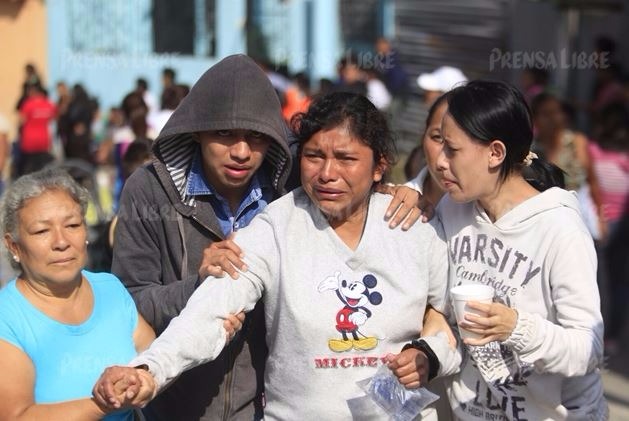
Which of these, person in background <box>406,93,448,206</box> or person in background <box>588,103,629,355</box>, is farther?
person in background <box>588,103,629,355</box>

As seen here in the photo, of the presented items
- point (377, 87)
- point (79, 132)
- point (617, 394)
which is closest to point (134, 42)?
point (79, 132)

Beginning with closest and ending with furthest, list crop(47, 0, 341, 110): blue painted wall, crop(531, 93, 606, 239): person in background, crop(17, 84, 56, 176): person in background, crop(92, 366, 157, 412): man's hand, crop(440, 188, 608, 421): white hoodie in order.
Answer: crop(92, 366, 157, 412): man's hand, crop(440, 188, 608, 421): white hoodie, crop(531, 93, 606, 239): person in background, crop(17, 84, 56, 176): person in background, crop(47, 0, 341, 110): blue painted wall

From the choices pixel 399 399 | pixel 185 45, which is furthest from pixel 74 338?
pixel 185 45

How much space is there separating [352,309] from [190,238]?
63 centimetres

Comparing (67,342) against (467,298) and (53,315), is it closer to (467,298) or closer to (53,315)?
(53,315)

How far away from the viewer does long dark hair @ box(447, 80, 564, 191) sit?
293 cm

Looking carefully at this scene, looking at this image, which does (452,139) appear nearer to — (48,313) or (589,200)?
(48,313)

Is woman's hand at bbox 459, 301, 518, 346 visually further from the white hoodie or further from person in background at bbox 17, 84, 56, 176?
person in background at bbox 17, 84, 56, 176

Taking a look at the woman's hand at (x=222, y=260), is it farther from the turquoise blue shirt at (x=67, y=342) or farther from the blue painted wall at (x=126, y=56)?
the blue painted wall at (x=126, y=56)

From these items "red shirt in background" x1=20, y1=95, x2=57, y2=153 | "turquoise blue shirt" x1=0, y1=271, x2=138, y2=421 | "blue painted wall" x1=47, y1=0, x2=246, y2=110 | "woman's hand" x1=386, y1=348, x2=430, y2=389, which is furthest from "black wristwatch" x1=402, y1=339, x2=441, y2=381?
"blue painted wall" x1=47, y1=0, x2=246, y2=110

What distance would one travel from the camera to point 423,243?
3.05m

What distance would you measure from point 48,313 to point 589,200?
511 cm

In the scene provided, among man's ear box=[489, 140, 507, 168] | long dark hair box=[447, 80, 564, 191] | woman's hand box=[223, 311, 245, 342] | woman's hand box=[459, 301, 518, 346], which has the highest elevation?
long dark hair box=[447, 80, 564, 191]

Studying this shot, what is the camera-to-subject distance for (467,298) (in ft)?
8.86
